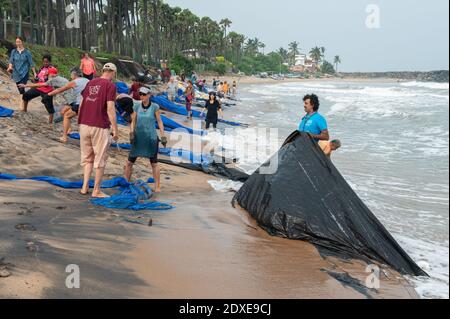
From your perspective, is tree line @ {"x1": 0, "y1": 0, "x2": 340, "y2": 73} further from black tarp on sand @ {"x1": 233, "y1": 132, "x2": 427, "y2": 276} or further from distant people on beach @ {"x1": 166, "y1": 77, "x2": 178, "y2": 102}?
black tarp on sand @ {"x1": 233, "y1": 132, "x2": 427, "y2": 276}

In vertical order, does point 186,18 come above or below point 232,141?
above

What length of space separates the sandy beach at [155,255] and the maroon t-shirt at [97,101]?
916 millimetres

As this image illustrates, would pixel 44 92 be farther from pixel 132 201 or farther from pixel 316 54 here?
pixel 316 54

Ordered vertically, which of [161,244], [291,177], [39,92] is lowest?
[161,244]

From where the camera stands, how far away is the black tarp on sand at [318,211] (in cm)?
423

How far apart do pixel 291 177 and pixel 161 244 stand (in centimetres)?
170

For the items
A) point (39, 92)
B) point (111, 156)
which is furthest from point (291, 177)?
point (39, 92)

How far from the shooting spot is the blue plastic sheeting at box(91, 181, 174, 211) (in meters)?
4.82

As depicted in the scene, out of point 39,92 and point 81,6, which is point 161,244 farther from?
point 81,6

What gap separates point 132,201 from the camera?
16.3ft

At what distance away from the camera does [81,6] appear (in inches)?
1133

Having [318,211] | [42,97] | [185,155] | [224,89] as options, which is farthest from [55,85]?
[224,89]

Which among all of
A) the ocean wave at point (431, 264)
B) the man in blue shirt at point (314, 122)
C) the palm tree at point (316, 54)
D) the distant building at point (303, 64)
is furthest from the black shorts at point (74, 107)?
the palm tree at point (316, 54)

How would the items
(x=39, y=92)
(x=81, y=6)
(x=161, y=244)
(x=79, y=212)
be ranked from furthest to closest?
1. (x=81, y=6)
2. (x=39, y=92)
3. (x=79, y=212)
4. (x=161, y=244)
